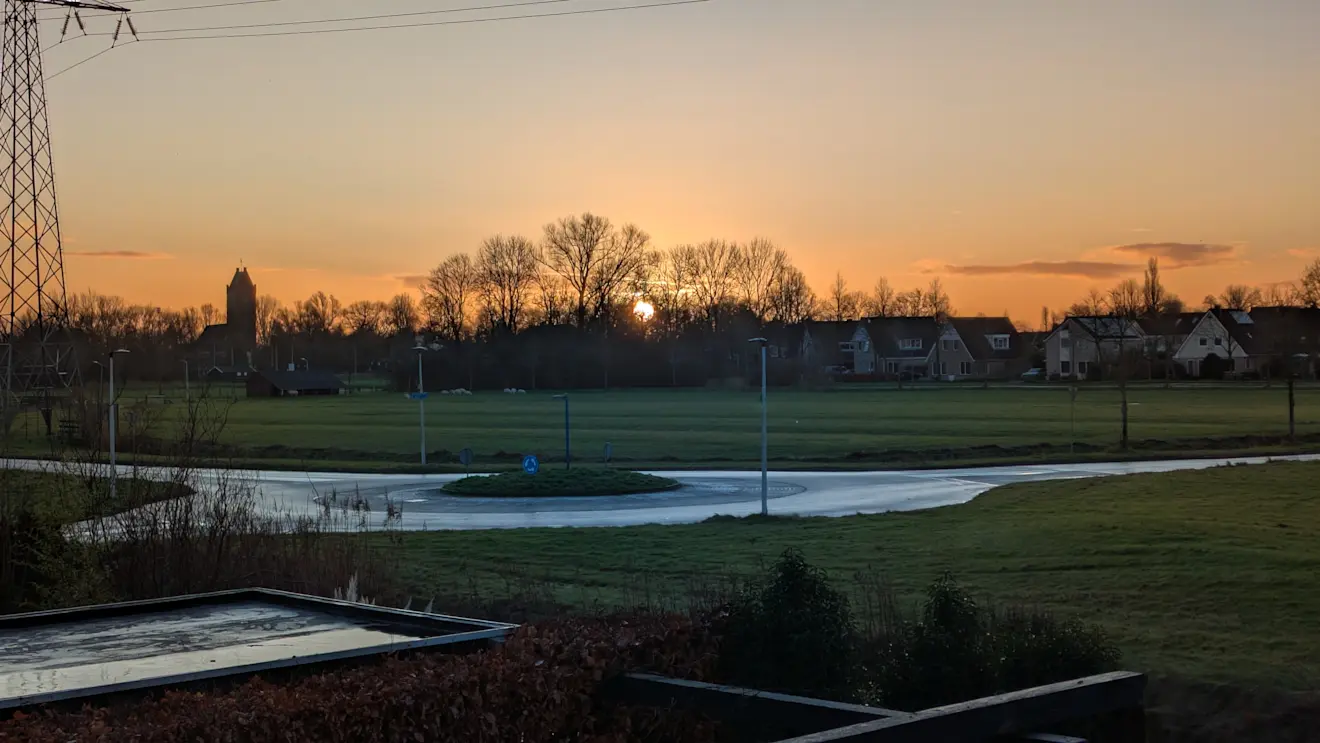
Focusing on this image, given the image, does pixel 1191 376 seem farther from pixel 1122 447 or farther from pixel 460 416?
pixel 1122 447

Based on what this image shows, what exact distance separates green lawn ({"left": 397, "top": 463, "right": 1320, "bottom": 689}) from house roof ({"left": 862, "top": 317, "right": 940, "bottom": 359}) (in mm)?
134544

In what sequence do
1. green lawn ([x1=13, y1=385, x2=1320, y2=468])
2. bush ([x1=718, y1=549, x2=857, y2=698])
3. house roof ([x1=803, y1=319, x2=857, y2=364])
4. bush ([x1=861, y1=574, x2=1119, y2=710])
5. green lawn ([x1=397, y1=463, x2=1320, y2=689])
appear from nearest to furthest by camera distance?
bush ([x1=718, y1=549, x2=857, y2=698])
bush ([x1=861, y1=574, x2=1119, y2=710])
green lawn ([x1=397, y1=463, x2=1320, y2=689])
green lawn ([x1=13, y1=385, x2=1320, y2=468])
house roof ([x1=803, y1=319, x2=857, y2=364])

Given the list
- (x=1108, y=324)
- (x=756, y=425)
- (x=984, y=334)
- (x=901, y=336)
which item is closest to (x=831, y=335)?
(x=901, y=336)

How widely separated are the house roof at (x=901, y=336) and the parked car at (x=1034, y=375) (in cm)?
1241

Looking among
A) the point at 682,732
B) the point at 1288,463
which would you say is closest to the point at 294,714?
the point at 682,732

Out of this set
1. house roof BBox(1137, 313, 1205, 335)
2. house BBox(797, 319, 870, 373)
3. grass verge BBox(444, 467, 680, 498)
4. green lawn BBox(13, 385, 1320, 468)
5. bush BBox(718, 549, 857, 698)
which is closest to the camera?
bush BBox(718, 549, 857, 698)

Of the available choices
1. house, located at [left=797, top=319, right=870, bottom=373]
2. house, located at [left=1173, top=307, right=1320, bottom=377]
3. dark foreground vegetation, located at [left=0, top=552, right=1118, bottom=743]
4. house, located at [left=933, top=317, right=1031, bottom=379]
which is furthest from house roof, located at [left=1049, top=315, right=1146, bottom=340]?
dark foreground vegetation, located at [left=0, top=552, right=1118, bottom=743]

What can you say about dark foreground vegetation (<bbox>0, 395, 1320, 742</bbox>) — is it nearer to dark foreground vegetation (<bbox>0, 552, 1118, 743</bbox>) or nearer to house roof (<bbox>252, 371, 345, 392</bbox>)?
dark foreground vegetation (<bbox>0, 552, 1118, 743</bbox>)

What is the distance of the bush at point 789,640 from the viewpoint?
6922mm

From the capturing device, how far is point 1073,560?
16.4 metres

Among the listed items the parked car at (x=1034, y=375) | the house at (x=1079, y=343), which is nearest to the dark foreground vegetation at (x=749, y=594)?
the house at (x=1079, y=343)

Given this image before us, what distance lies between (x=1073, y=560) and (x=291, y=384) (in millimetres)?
130807

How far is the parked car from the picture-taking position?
138m

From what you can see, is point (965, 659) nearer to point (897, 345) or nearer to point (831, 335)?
point (897, 345)
